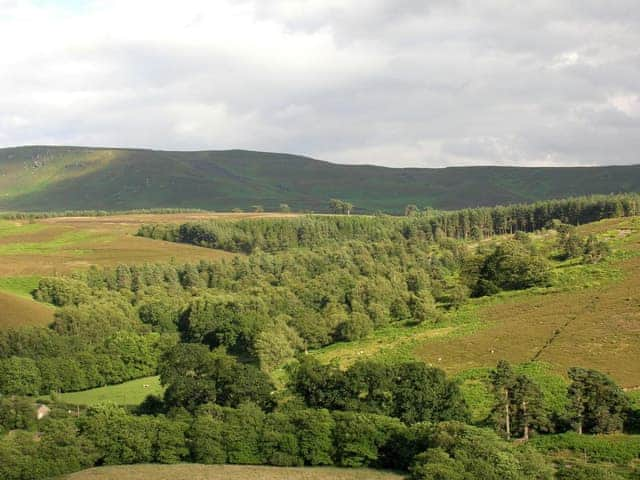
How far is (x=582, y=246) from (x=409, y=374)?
7030cm

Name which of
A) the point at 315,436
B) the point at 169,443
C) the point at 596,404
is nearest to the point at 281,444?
the point at 315,436

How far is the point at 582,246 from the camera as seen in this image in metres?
116

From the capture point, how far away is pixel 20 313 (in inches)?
3868

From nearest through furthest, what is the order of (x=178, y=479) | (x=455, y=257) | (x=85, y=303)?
(x=178, y=479) → (x=85, y=303) → (x=455, y=257)

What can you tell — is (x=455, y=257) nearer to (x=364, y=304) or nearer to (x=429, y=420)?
(x=364, y=304)

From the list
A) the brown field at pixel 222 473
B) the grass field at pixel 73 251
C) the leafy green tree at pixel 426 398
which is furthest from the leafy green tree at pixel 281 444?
the grass field at pixel 73 251

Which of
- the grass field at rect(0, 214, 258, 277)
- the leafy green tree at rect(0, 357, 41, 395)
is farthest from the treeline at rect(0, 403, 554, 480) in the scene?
the grass field at rect(0, 214, 258, 277)

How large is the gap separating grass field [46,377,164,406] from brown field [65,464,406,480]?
2460 centimetres

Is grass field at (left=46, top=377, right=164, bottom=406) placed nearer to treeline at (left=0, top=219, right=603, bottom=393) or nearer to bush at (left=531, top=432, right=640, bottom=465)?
treeline at (left=0, top=219, right=603, bottom=393)

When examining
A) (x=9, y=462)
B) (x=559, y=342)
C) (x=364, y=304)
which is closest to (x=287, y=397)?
(x=9, y=462)

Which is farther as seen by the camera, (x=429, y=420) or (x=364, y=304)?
(x=364, y=304)

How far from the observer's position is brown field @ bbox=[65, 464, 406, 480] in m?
46.5

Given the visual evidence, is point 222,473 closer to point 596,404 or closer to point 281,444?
point 281,444

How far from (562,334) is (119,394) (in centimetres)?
5106
